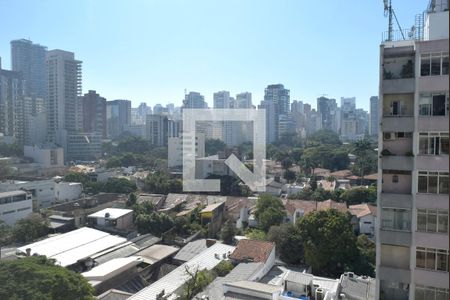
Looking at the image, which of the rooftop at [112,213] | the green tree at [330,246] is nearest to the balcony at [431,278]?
the green tree at [330,246]

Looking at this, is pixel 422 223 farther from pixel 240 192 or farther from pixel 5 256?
pixel 240 192

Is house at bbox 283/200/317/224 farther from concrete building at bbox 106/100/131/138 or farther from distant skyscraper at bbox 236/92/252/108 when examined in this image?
concrete building at bbox 106/100/131/138

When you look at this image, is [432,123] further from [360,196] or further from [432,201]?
[360,196]

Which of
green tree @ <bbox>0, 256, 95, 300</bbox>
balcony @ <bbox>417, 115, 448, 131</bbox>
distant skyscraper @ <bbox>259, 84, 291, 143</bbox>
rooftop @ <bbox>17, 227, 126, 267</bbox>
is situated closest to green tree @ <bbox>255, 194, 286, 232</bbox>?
rooftop @ <bbox>17, 227, 126, 267</bbox>

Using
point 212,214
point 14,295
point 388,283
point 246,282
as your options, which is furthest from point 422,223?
point 212,214

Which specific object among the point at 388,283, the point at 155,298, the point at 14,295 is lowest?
the point at 155,298

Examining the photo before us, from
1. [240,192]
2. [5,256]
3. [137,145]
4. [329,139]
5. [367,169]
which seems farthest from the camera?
[329,139]

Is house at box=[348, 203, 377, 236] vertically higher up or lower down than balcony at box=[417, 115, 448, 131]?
lower down
